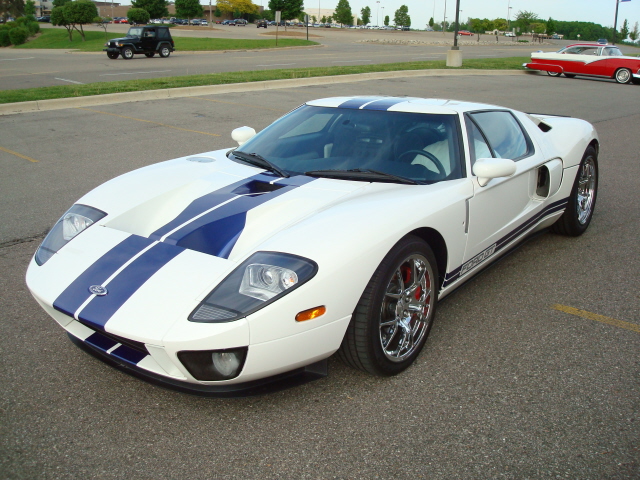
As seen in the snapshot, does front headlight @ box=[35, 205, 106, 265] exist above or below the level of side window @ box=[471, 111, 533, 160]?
below

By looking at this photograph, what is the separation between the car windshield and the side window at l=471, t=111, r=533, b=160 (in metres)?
0.37

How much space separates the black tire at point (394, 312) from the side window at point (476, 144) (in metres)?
0.90

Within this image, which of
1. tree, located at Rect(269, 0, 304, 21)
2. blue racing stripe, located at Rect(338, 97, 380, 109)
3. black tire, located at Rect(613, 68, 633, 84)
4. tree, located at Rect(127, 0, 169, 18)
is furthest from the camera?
tree, located at Rect(127, 0, 169, 18)

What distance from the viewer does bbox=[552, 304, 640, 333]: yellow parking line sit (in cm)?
350

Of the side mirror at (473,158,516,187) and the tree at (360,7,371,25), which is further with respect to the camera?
the tree at (360,7,371,25)

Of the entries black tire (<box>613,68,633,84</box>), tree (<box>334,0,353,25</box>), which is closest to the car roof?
black tire (<box>613,68,633,84</box>)

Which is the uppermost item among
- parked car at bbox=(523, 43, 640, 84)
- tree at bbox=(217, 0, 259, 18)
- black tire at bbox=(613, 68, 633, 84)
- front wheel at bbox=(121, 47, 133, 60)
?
tree at bbox=(217, 0, 259, 18)

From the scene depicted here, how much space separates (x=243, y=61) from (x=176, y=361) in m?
25.2

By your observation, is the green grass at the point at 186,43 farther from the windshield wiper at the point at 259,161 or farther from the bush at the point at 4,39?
the windshield wiper at the point at 259,161

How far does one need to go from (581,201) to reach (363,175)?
274 centimetres

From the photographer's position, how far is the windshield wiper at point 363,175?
3.29 metres

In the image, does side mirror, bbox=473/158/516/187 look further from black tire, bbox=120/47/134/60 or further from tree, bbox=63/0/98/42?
tree, bbox=63/0/98/42

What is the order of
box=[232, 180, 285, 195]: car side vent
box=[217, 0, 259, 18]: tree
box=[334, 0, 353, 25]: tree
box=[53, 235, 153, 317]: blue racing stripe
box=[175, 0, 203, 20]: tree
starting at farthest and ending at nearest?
box=[334, 0, 353, 25]: tree → box=[217, 0, 259, 18]: tree → box=[175, 0, 203, 20]: tree → box=[232, 180, 285, 195]: car side vent → box=[53, 235, 153, 317]: blue racing stripe

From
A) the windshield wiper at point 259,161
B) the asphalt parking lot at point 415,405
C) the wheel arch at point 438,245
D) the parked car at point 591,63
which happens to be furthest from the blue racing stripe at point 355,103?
the parked car at point 591,63
